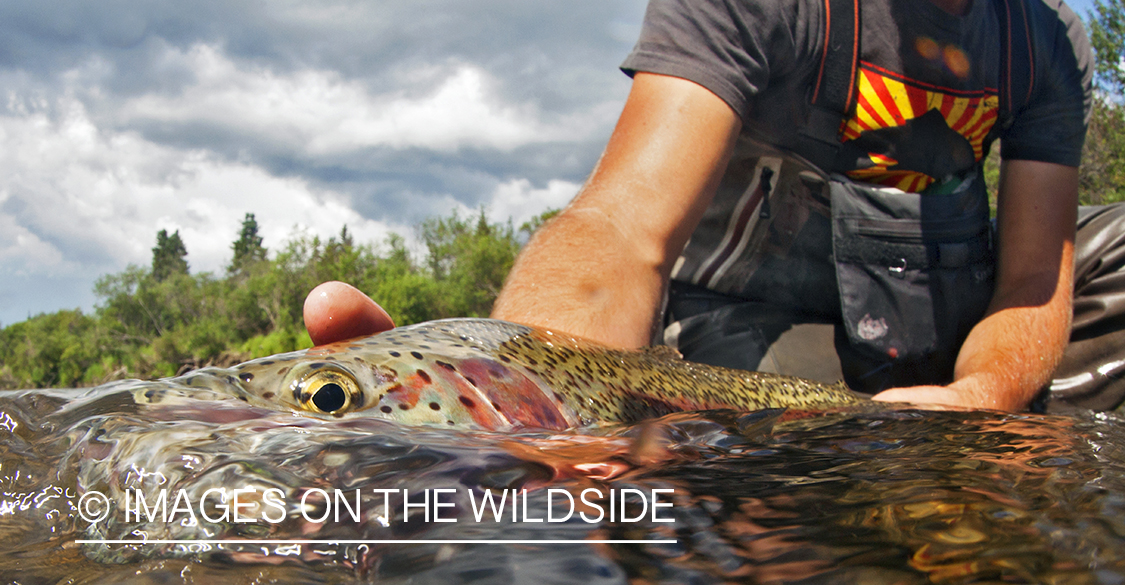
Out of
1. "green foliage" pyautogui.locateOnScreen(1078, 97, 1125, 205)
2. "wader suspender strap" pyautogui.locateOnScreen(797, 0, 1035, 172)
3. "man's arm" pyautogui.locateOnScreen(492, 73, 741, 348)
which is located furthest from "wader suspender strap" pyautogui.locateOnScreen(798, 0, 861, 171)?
"green foliage" pyautogui.locateOnScreen(1078, 97, 1125, 205)

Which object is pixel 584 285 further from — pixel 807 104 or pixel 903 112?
pixel 903 112

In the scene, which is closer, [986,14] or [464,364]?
[464,364]

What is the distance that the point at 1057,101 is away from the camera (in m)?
3.78

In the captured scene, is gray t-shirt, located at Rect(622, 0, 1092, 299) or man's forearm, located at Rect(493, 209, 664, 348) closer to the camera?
man's forearm, located at Rect(493, 209, 664, 348)

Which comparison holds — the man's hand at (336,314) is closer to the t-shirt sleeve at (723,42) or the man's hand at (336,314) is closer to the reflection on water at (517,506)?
the reflection on water at (517,506)

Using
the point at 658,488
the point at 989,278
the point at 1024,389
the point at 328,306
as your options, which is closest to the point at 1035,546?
the point at 658,488

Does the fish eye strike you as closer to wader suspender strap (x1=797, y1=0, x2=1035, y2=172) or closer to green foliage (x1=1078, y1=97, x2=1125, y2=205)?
wader suspender strap (x1=797, y1=0, x2=1035, y2=172)

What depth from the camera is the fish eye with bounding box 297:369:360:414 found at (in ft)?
4.16

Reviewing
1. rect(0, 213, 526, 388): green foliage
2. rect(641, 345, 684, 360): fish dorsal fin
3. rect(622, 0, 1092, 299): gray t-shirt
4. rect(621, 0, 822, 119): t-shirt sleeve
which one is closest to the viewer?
rect(641, 345, 684, 360): fish dorsal fin

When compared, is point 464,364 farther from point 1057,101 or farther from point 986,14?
point 1057,101

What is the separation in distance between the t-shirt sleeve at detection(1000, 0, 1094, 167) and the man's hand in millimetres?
3770

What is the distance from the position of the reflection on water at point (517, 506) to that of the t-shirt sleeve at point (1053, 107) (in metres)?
Answer: 3.16

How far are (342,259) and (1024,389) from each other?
81.6 m

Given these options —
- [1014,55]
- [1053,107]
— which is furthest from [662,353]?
[1053,107]
